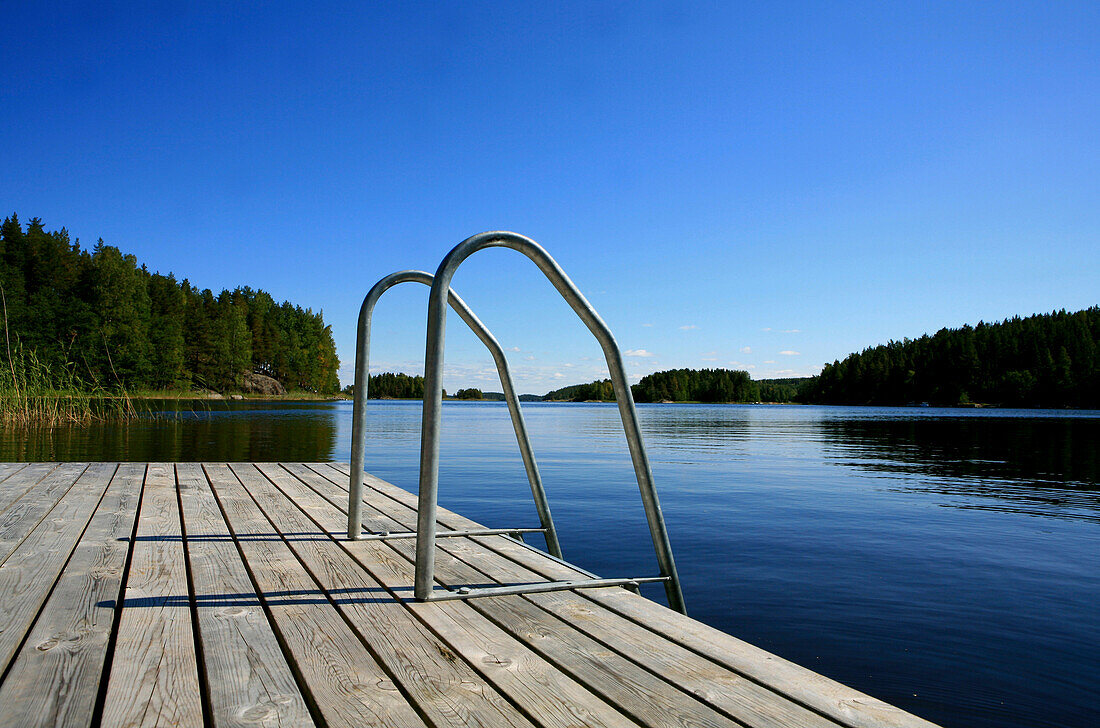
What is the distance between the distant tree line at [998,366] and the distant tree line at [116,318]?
94.1 metres

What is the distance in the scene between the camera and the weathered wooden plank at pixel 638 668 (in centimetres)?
164

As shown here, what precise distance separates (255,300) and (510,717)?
9736 centimetres

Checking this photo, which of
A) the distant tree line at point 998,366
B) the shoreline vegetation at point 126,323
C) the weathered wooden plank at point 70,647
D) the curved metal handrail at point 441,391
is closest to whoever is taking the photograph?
the weathered wooden plank at point 70,647

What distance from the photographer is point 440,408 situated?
2.29m

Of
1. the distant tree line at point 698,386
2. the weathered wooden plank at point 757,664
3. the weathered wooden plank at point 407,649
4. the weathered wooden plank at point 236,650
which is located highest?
the distant tree line at point 698,386

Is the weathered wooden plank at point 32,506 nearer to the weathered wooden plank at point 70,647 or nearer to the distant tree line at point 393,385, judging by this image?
the weathered wooden plank at point 70,647

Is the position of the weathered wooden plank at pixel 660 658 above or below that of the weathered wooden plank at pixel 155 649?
below

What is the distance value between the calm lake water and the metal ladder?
1.78m

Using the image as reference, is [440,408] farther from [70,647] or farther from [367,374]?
[367,374]

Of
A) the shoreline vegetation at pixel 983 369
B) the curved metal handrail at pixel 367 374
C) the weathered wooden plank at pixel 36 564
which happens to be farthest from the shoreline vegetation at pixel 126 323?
the curved metal handrail at pixel 367 374

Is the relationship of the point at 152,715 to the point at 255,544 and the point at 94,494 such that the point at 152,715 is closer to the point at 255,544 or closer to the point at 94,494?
the point at 255,544

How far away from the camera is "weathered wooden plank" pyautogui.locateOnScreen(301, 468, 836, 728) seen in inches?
64.7

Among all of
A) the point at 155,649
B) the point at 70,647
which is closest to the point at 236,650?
the point at 155,649

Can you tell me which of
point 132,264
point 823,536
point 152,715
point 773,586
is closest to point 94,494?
point 152,715
